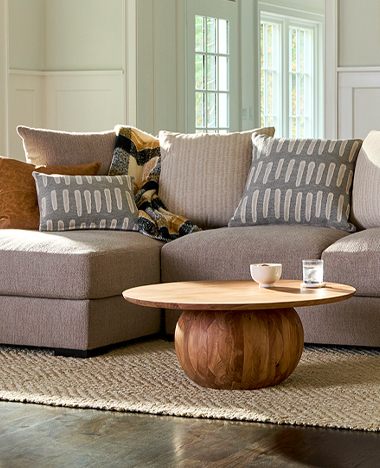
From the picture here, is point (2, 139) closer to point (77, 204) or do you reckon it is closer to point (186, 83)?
point (186, 83)

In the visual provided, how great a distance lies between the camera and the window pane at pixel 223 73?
689 cm

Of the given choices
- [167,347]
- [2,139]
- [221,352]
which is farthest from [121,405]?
[2,139]

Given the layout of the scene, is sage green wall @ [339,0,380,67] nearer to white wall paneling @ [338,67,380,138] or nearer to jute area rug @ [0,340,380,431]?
white wall paneling @ [338,67,380,138]

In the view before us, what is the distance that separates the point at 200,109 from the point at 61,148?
3.01 metres

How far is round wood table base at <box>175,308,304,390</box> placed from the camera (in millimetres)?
2348

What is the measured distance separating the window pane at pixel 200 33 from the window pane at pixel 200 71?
7cm

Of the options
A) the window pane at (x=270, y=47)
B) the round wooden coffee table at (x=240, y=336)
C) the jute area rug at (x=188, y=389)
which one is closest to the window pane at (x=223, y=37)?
the window pane at (x=270, y=47)

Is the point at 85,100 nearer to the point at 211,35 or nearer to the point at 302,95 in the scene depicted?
the point at 211,35

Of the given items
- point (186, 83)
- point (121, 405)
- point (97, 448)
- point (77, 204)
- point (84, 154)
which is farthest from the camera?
point (186, 83)

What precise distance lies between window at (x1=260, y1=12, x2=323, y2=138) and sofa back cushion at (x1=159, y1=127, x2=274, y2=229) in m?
4.11

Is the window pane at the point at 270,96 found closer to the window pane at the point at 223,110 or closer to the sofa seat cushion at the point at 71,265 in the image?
the window pane at the point at 223,110

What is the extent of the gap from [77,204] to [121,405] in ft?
4.63

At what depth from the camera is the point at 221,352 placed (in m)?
2.36

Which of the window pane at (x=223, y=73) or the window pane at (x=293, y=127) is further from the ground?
the window pane at (x=223, y=73)
